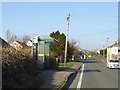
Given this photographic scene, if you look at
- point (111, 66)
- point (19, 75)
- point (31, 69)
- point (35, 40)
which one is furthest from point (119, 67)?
point (19, 75)

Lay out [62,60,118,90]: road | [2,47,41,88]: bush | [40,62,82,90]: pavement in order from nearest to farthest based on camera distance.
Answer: [2,47,41,88]: bush, [40,62,82,90]: pavement, [62,60,118,90]: road

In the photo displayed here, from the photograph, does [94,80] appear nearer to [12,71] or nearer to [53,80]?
[53,80]

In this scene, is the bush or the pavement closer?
the bush

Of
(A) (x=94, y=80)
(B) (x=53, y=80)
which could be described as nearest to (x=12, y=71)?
(B) (x=53, y=80)

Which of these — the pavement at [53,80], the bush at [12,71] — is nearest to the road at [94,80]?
the pavement at [53,80]

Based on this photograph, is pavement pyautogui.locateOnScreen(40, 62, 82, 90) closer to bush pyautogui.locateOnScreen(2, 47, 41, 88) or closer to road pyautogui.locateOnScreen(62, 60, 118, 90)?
road pyautogui.locateOnScreen(62, 60, 118, 90)

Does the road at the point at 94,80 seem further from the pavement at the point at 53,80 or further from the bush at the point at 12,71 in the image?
the bush at the point at 12,71

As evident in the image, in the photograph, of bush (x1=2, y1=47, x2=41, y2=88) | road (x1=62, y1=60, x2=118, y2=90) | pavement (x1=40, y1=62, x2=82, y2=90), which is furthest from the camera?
road (x1=62, y1=60, x2=118, y2=90)

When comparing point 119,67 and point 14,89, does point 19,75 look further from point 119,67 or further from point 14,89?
point 119,67

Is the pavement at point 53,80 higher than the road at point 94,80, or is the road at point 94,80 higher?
the pavement at point 53,80

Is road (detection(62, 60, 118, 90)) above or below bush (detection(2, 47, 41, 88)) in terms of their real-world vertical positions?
below

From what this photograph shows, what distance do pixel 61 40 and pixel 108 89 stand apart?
52956mm

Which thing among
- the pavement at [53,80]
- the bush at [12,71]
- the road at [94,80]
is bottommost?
the road at [94,80]

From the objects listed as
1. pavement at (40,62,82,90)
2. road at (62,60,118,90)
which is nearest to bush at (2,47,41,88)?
pavement at (40,62,82,90)
